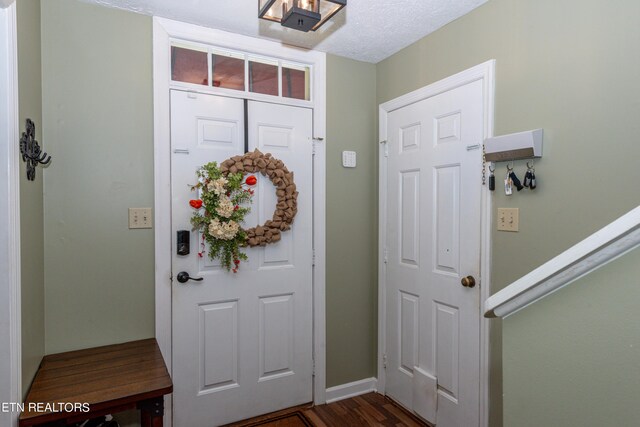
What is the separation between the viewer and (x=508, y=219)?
185cm

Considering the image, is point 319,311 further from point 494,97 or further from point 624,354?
point 624,354

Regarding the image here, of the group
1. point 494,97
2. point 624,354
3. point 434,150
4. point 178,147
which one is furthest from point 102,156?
point 624,354

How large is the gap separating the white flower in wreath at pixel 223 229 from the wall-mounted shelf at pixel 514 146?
4.79 feet

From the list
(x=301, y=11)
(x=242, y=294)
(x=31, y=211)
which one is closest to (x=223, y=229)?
(x=242, y=294)

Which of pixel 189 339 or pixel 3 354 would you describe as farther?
pixel 189 339

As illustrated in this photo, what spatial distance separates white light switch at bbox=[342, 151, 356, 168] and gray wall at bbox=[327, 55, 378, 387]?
3 centimetres

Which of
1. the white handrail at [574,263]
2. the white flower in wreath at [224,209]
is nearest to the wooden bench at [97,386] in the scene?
the white flower in wreath at [224,209]

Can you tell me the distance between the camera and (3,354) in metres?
1.26

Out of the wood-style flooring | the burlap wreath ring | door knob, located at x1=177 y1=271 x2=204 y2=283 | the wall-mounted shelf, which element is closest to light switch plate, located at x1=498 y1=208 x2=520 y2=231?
the wall-mounted shelf

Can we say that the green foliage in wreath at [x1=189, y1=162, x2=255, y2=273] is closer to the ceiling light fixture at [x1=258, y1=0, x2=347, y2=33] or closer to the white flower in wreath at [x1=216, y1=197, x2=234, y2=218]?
the white flower in wreath at [x1=216, y1=197, x2=234, y2=218]

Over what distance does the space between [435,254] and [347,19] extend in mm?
1512

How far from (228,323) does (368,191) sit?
138 cm

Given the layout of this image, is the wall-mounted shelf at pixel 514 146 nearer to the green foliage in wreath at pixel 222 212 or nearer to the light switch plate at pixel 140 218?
the green foliage in wreath at pixel 222 212

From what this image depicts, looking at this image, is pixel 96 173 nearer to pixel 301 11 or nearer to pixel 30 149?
pixel 30 149
